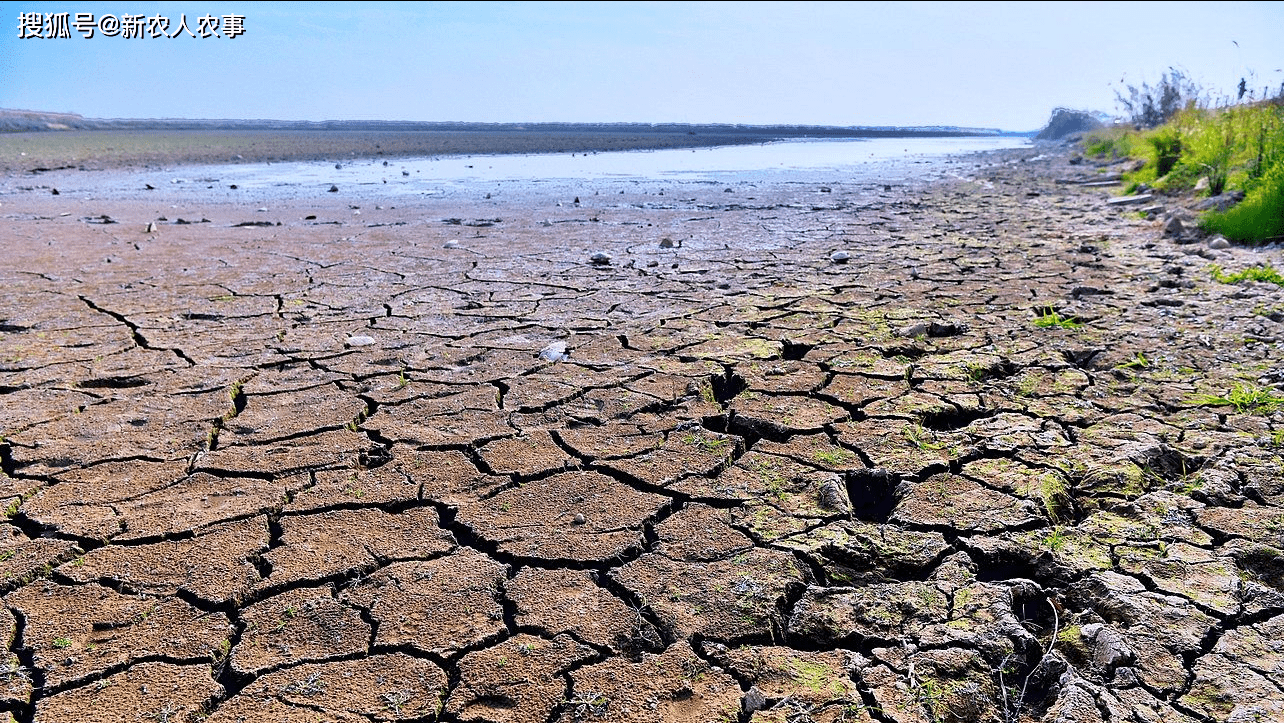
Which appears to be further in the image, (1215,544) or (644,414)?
(644,414)

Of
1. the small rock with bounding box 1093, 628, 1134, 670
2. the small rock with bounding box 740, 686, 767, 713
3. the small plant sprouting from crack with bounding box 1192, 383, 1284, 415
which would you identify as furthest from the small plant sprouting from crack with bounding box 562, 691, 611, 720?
the small plant sprouting from crack with bounding box 1192, 383, 1284, 415

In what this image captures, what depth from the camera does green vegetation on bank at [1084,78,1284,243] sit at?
6.48m

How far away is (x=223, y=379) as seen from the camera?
370cm

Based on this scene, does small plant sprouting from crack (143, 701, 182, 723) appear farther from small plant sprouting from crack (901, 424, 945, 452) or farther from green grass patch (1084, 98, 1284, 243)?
green grass patch (1084, 98, 1284, 243)

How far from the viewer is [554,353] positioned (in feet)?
13.4

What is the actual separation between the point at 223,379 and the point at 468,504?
1758 mm

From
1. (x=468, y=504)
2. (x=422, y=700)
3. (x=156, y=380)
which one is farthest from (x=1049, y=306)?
(x=156, y=380)

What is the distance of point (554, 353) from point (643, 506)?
1.64 metres

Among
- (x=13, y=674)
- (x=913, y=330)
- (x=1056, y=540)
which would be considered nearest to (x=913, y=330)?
(x=913, y=330)

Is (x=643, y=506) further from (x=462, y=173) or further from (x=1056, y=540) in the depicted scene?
(x=462, y=173)

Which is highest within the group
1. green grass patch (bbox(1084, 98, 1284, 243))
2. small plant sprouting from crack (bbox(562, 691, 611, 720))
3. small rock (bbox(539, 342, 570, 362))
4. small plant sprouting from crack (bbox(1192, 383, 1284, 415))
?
green grass patch (bbox(1084, 98, 1284, 243))

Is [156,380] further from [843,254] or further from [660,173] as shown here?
[660,173]

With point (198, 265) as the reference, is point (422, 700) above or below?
below

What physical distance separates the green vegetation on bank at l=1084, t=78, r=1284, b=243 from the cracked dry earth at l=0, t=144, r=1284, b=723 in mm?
1686
